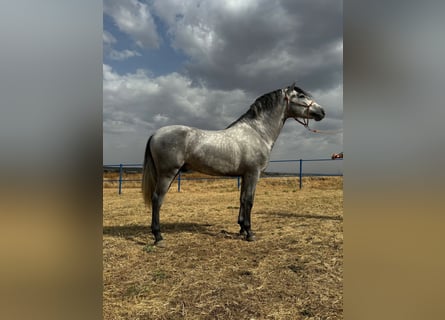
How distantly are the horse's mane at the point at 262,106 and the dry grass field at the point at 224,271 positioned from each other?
6.06 feet

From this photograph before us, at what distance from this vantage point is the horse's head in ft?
13.7

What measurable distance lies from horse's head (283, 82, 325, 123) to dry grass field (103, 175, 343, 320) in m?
1.84

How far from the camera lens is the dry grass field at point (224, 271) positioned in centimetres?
182

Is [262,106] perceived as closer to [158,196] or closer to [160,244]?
[158,196]

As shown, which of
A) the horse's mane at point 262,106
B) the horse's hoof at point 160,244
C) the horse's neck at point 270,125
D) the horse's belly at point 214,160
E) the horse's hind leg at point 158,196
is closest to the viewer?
the horse's hoof at point 160,244

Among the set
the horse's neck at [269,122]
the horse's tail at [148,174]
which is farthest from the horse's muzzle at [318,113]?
the horse's tail at [148,174]

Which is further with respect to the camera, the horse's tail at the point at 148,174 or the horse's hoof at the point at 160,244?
the horse's tail at the point at 148,174

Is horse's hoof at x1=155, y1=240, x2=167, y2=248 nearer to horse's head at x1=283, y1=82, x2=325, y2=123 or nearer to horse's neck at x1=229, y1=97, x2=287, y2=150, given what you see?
horse's neck at x1=229, y1=97, x2=287, y2=150

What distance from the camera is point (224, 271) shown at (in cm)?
249

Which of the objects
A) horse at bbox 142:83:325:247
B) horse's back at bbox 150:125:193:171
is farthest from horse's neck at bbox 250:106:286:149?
horse's back at bbox 150:125:193:171

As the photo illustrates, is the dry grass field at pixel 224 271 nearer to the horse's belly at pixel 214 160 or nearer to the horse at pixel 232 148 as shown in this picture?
the horse at pixel 232 148
